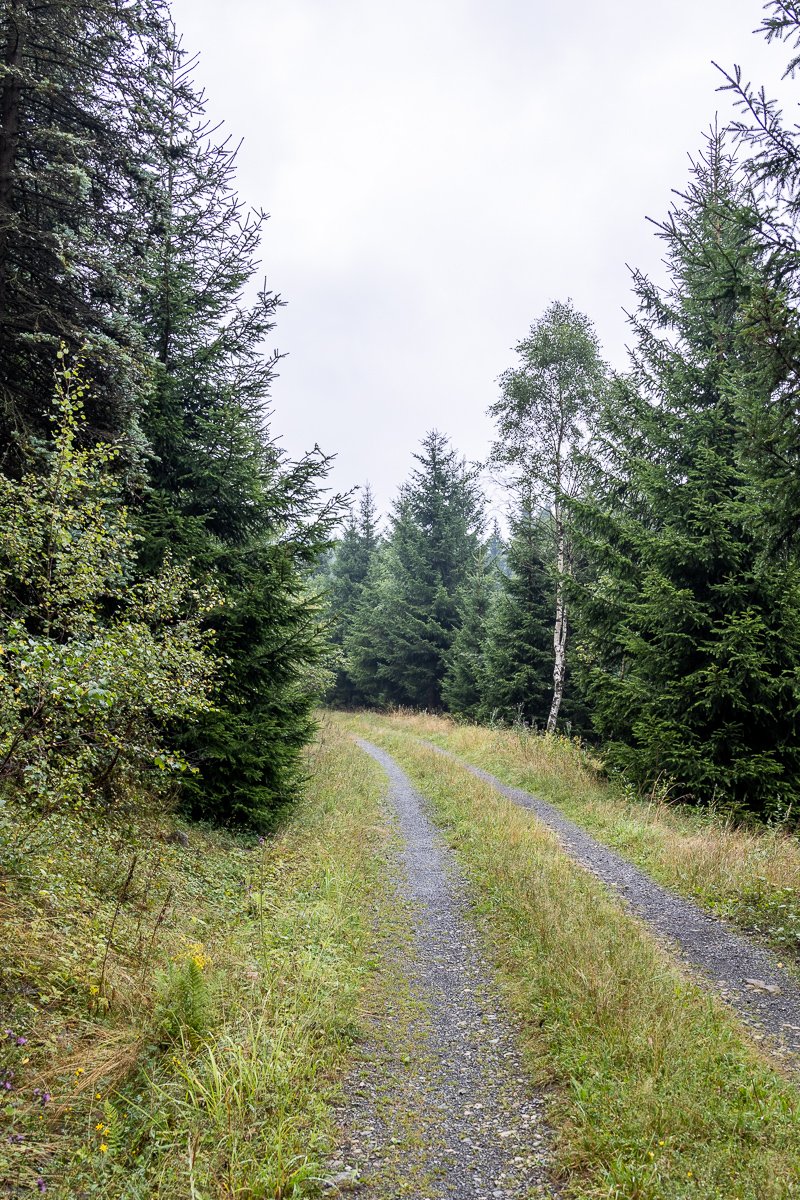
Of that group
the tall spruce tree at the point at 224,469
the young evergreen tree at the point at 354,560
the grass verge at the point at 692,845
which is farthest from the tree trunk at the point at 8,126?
the young evergreen tree at the point at 354,560

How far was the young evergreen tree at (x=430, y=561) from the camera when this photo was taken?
32594 millimetres

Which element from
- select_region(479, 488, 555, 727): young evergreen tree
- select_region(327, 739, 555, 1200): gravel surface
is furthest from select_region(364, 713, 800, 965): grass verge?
select_region(479, 488, 555, 727): young evergreen tree

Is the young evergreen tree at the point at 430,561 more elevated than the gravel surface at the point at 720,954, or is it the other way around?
the young evergreen tree at the point at 430,561

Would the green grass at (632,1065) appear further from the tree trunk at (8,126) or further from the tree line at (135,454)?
the tree trunk at (8,126)

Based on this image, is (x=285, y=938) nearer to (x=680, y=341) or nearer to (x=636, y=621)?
(x=636, y=621)

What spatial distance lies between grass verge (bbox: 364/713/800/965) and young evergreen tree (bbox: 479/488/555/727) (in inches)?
279

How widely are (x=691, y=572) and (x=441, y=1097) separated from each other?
10409 mm

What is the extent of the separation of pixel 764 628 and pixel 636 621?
2361 millimetres

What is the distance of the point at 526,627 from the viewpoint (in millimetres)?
22297

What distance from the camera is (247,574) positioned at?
9.45 metres

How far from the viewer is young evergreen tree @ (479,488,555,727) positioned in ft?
72.5

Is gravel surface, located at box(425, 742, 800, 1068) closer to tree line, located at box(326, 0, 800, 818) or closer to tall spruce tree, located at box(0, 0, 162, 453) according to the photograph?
tree line, located at box(326, 0, 800, 818)

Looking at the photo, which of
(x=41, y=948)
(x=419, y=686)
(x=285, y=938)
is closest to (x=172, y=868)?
(x=285, y=938)

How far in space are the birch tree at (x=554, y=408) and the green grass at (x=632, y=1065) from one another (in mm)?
14113
